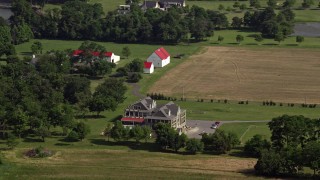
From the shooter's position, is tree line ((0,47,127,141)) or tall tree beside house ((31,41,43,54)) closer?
tree line ((0,47,127,141))

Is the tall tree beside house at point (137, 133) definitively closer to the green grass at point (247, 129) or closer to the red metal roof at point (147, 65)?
the green grass at point (247, 129)

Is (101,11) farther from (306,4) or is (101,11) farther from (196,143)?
(196,143)

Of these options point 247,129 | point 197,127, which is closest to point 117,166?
point 197,127

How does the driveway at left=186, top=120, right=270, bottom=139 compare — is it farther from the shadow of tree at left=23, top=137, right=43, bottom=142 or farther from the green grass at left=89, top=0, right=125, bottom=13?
the green grass at left=89, top=0, right=125, bottom=13

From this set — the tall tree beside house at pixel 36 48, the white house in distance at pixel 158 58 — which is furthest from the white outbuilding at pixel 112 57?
the tall tree beside house at pixel 36 48

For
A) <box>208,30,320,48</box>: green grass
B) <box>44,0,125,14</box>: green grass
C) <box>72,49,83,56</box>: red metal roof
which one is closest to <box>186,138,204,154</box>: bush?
<box>72,49,83,56</box>: red metal roof

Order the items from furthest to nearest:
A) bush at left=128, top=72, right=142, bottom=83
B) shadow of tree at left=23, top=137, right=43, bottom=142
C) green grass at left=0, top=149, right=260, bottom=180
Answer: bush at left=128, top=72, right=142, bottom=83, shadow of tree at left=23, top=137, right=43, bottom=142, green grass at left=0, top=149, right=260, bottom=180

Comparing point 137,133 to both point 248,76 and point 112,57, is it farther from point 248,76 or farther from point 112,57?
point 112,57
